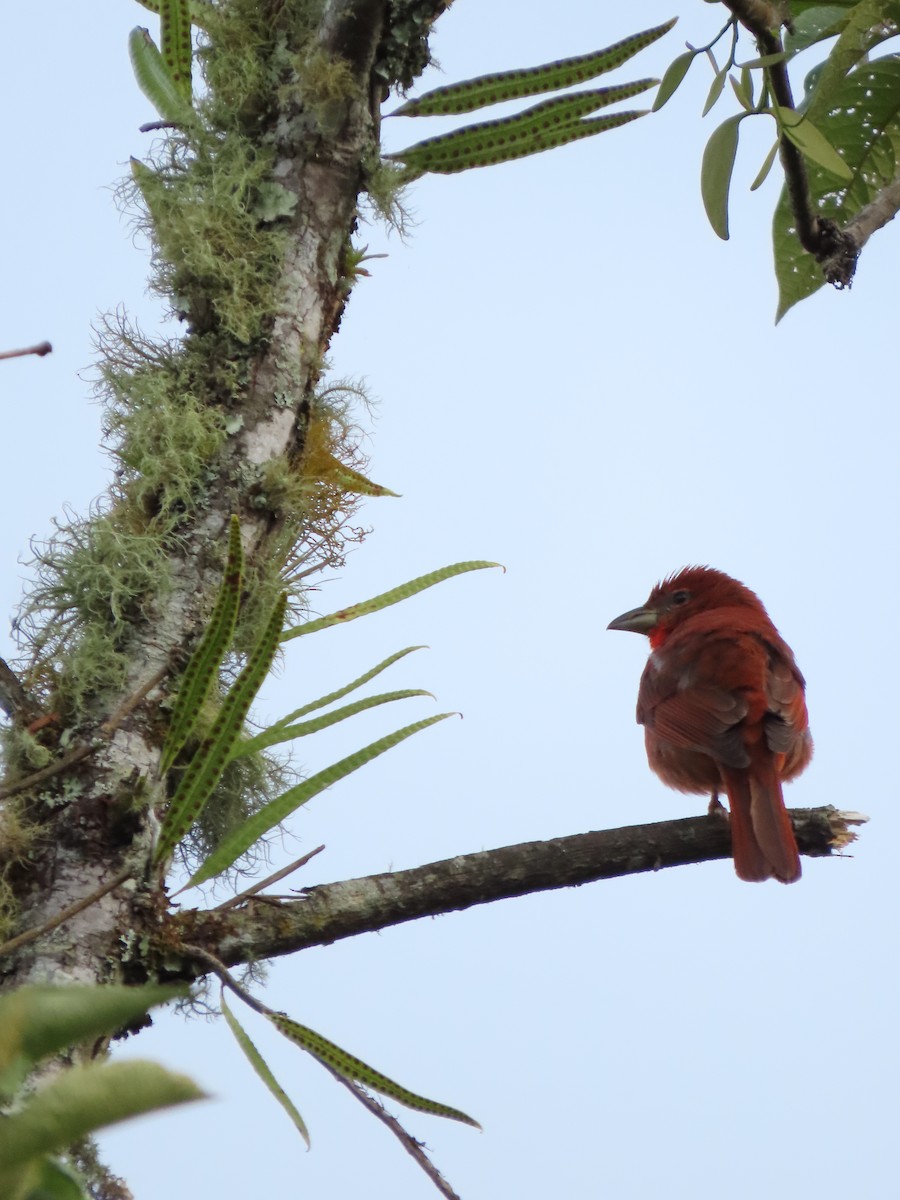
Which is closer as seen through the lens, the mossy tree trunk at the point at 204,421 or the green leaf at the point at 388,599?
the mossy tree trunk at the point at 204,421

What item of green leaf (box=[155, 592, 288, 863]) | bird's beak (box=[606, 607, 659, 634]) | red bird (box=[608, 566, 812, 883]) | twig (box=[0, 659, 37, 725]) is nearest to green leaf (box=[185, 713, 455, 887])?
green leaf (box=[155, 592, 288, 863])

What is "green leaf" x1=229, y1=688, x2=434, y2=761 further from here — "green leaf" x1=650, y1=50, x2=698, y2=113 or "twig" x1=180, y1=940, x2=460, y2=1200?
"green leaf" x1=650, y1=50, x2=698, y2=113

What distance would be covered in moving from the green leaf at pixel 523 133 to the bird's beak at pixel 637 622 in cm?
274

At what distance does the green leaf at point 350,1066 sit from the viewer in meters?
2.04

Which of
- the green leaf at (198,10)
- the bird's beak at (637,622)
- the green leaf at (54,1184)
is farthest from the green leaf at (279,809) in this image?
the bird's beak at (637,622)

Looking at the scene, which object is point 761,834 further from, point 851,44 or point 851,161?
point 851,44

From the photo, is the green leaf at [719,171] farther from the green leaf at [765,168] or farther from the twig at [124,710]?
the twig at [124,710]

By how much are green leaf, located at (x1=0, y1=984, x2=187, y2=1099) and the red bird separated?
283 centimetres

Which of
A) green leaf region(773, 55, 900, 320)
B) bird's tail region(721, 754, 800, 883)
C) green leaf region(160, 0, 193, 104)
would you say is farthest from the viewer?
bird's tail region(721, 754, 800, 883)

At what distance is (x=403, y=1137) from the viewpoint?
1.81m

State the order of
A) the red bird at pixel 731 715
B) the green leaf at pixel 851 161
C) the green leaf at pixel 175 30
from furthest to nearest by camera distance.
→ the red bird at pixel 731 715 < the green leaf at pixel 175 30 < the green leaf at pixel 851 161

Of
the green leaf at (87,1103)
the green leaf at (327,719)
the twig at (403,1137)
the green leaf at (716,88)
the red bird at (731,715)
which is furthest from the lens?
the red bird at (731,715)

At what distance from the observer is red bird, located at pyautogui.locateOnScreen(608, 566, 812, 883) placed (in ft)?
12.3

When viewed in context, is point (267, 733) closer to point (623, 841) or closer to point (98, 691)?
point (98, 691)
